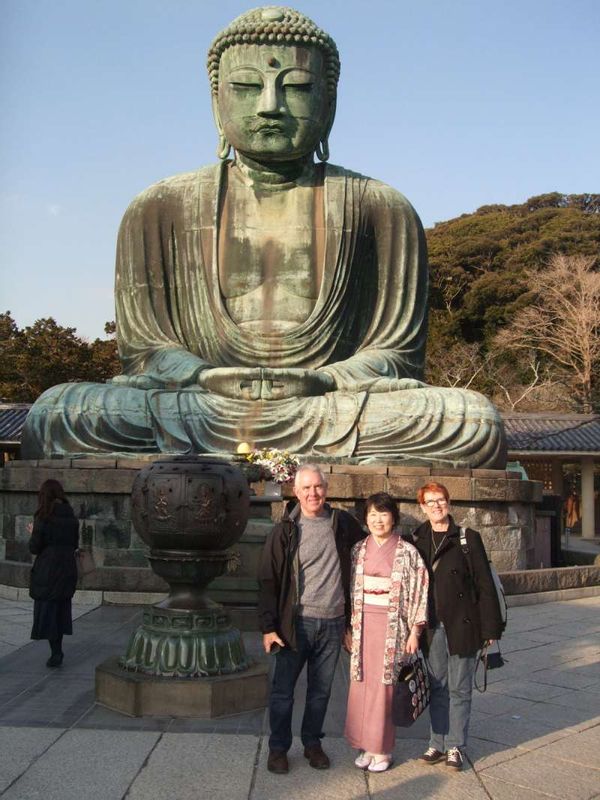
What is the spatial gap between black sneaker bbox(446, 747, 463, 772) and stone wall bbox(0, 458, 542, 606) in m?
4.36

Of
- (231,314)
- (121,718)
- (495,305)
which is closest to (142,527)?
(121,718)

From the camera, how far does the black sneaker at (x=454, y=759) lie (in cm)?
Answer: 355

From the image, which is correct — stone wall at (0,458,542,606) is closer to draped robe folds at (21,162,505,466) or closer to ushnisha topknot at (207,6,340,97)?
draped robe folds at (21,162,505,466)

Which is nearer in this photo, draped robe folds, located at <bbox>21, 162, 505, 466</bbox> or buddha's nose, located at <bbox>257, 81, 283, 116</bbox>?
draped robe folds, located at <bbox>21, 162, 505, 466</bbox>

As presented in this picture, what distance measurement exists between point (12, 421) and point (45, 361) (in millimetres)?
4035

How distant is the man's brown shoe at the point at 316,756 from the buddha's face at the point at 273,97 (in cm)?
811

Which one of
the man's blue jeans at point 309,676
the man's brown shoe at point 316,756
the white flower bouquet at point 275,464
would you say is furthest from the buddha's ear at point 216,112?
the man's brown shoe at point 316,756

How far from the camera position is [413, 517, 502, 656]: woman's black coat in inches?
144

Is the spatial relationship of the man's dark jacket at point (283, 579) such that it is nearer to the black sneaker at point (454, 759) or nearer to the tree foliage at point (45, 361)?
the black sneaker at point (454, 759)

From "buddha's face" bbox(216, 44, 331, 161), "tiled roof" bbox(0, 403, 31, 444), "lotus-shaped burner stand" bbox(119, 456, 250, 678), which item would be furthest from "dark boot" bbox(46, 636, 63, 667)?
"tiled roof" bbox(0, 403, 31, 444)

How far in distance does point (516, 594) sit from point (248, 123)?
6083 mm

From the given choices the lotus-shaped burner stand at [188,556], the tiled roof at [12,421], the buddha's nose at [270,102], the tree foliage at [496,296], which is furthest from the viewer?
the tree foliage at [496,296]

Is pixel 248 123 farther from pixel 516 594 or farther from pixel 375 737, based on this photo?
pixel 375 737

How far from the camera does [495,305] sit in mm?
36219
